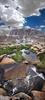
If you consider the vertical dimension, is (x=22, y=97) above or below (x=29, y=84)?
above

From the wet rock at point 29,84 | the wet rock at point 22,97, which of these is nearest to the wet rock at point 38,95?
the wet rock at point 22,97

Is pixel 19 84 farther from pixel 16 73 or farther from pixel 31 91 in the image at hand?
pixel 16 73

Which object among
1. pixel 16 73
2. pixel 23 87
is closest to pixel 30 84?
pixel 23 87

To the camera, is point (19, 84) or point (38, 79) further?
point (38, 79)

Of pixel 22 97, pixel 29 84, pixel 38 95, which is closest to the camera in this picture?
pixel 22 97

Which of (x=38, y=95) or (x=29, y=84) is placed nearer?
(x=38, y=95)

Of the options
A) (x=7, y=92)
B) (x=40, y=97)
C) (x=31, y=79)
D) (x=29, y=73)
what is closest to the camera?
(x=40, y=97)

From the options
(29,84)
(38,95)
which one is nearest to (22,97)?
(38,95)

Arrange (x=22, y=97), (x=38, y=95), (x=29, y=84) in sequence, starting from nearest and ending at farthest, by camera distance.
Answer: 1. (x=22, y=97)
2. (x=38, y=95)
3. (x=29, y=84)

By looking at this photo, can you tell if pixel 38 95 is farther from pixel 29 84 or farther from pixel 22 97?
pixel 29 84

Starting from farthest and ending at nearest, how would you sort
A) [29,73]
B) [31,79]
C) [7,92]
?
[29,73]
[31,79]
[7,92]

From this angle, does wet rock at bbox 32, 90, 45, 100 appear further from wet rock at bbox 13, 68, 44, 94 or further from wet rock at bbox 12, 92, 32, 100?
wet rock at bbox 13, 68, 44, 94
